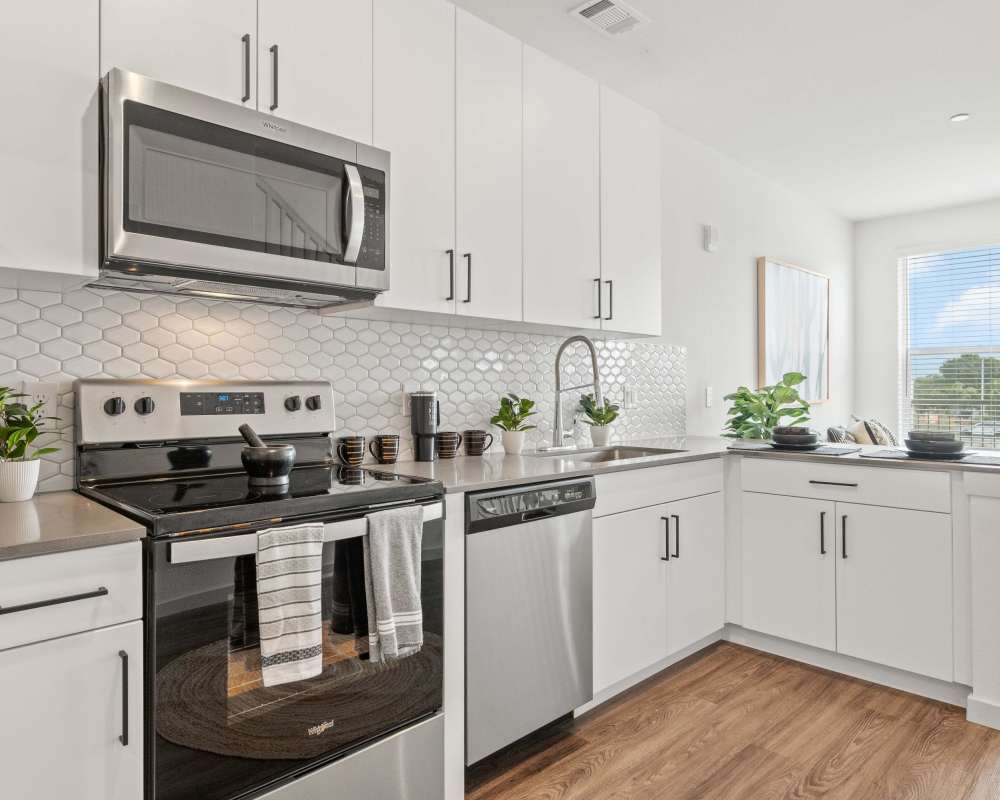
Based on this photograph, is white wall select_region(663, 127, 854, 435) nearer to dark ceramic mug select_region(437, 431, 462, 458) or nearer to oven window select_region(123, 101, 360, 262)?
dark ceramic mug select_region(437, 431, 462, 458)

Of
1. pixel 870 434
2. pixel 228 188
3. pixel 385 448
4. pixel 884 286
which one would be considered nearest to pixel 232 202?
pixel 228 188

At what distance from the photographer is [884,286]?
571 centimetres

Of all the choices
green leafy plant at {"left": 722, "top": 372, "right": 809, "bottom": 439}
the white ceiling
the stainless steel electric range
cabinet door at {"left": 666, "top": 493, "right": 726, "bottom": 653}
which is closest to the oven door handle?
the stainless steel electric range

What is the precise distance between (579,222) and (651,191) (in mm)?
595

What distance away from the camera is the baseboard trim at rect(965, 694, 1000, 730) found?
91.4 inches

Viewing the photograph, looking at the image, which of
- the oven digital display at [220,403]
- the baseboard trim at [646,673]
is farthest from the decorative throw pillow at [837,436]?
the oven digital display at [220,403]

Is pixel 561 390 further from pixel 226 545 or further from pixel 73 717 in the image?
pixel 73 717

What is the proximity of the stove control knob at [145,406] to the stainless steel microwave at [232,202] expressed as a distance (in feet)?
1.02

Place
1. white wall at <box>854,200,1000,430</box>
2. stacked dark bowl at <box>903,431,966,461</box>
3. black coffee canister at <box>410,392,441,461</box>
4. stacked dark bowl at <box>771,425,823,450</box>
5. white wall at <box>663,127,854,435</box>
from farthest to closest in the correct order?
white wall at <box>854,200,1000,430</box> → white wall at <box>663,127,854,435</box> → stacked dark bowl at <box>771,425,823,450</box> → stacked dark bowl at <box>903,431,966,461</box> → black coffee canister at <box>410,392,441,461</box>

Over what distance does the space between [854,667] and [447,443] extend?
6.26 feet

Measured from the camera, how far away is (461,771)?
1.89 meters


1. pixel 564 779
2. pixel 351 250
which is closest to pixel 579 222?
pixel 351 250

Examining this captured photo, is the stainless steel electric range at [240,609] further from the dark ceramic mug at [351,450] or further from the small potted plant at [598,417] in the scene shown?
the small potted plant at [598,417]

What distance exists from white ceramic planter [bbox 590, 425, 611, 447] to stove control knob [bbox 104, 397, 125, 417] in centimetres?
195
